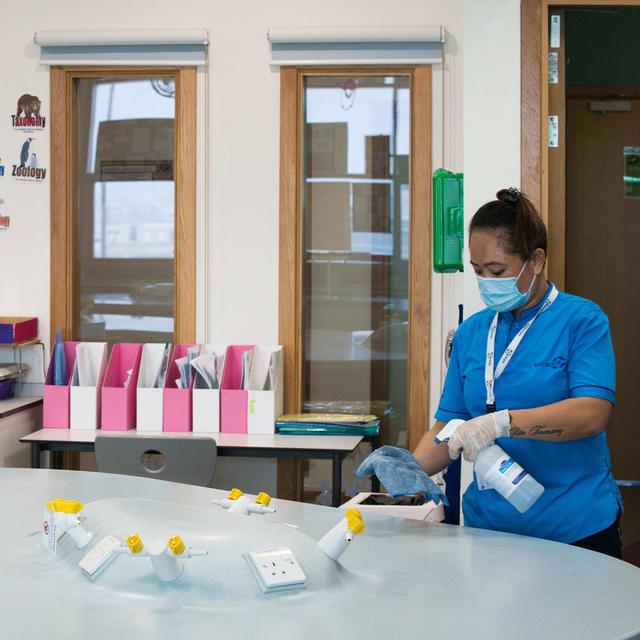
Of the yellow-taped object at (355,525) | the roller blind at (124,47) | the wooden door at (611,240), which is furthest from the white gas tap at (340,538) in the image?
the wooden door at (611,240)

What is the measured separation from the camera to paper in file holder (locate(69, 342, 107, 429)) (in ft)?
12.5

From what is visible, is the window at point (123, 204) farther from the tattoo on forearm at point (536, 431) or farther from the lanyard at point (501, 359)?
the tattoo on forearm at point (536, 431)

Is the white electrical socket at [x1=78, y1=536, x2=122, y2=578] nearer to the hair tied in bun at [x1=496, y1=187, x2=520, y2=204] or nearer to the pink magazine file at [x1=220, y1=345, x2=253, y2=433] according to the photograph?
the hair tied in bun at [x1=496, y1=187, x2=520, y2=204]

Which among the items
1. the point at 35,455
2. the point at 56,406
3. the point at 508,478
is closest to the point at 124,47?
the point at 56,406

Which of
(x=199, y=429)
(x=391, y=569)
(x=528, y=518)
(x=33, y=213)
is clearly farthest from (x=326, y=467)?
(x=391, y=569)

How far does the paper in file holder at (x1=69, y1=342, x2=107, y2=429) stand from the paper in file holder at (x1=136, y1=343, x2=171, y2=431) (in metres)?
0.18

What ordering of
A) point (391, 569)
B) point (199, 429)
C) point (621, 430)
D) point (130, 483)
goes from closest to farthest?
point (391, 569), point (130, 483), point (199, 429), point (621, 430)

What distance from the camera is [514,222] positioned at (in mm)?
2035

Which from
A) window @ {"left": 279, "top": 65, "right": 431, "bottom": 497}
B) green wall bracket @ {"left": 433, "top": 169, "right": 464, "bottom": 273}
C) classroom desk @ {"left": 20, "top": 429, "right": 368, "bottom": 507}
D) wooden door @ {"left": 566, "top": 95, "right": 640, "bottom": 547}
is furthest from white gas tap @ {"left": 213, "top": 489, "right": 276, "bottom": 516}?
wooden door @ {"left": 566, "top": 95, "right": 640, "bottom": 547}

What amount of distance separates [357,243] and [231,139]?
0.72m

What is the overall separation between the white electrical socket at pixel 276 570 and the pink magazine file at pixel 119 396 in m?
2.38

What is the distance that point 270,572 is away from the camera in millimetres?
1474

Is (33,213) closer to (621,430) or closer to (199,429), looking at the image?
(199,429)

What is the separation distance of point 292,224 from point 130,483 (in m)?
2.00
